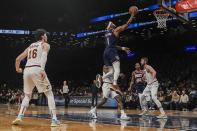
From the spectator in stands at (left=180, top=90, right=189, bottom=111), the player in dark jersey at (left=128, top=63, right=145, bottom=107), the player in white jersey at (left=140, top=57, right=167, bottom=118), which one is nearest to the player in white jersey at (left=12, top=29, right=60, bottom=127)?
the player in white jersey at (left=140, top=57, right=167, bottom=118)

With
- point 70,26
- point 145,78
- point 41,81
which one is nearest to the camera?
point 41,81

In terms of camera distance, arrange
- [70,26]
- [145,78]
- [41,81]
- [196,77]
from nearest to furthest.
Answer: [41,81]
[145,78]
[196,77]
[70,26]

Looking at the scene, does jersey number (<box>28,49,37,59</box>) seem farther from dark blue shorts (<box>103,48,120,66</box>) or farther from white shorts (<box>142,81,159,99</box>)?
white shorts (<box>142,81,159,99</box>)

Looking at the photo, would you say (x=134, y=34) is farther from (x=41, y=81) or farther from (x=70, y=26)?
(x=41, y=81)

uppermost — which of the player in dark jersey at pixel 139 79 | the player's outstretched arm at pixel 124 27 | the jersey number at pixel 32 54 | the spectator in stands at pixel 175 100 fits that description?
the player's outstretched arm at pixel 124 27

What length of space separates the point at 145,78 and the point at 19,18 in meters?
30.3

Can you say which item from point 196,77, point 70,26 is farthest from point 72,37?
point 196,77

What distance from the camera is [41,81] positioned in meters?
7.60

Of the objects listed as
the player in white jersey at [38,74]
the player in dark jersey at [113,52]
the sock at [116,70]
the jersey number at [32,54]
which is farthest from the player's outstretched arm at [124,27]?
the jersey number at [32,54]

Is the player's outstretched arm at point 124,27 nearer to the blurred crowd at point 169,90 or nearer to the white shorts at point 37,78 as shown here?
the white shorts at point 37,78

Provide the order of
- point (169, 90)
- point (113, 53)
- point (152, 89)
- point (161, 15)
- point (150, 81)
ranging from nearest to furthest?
point (113, 53), point (152, 89), point (150, 81), point (161, 15), point (169, 90)

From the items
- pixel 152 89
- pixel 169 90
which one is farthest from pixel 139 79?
pixel 169 90

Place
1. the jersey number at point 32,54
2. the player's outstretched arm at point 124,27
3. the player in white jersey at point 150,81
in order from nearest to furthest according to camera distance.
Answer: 1. the jersey number at point 32,54
2. the player's outstretched arm at point 124,27
3. the player in white jersey at point 150,81

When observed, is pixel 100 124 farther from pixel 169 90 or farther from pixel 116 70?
pixel 169 90
